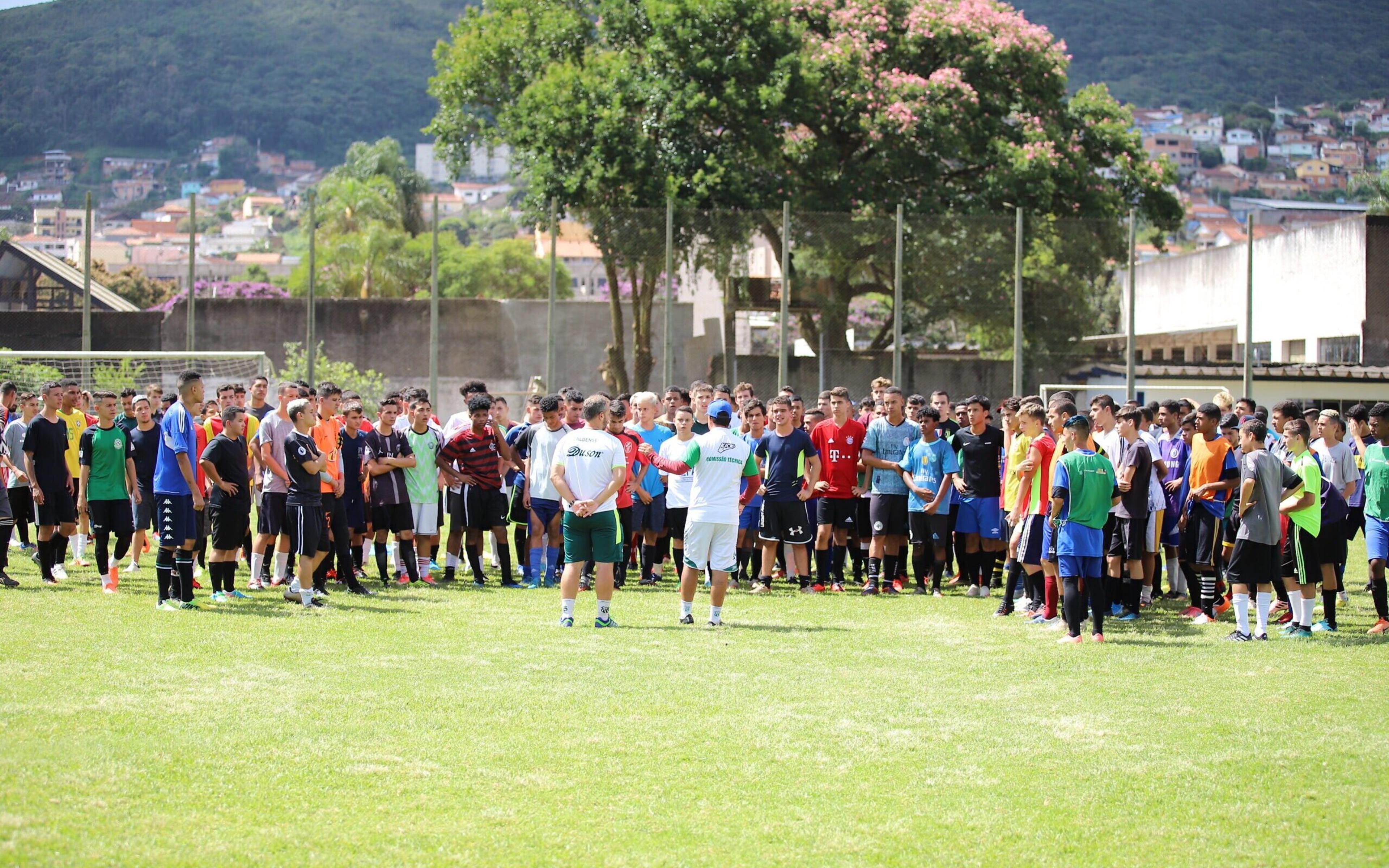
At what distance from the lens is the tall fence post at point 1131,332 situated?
23.5 metres

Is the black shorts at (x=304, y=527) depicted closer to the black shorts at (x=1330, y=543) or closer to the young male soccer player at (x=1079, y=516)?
the young male soccer player at (x=1079, y=516)

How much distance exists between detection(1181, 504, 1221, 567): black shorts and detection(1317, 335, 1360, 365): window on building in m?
22.2

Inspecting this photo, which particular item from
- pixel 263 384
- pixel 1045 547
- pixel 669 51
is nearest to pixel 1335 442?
pixel 1045 547

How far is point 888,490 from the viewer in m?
13.8

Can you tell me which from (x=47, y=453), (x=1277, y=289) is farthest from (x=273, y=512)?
(x=1277, y=289)

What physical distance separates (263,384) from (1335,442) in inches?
424

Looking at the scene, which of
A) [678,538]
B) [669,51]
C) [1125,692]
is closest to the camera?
[1125,692]

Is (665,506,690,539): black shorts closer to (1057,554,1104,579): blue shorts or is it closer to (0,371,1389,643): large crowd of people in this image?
(0,371,1389,643): large crowd of people

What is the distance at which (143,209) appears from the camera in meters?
186

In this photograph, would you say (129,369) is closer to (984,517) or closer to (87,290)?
(87,290)

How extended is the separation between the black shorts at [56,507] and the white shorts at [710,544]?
6209 mm

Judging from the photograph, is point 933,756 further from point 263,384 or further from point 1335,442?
point 263,384

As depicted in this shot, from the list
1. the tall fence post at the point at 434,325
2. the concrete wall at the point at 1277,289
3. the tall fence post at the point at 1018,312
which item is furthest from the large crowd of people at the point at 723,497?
the concrete wall at the point at 1277,289

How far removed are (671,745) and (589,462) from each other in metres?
4.16
